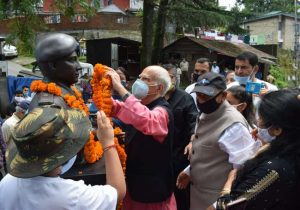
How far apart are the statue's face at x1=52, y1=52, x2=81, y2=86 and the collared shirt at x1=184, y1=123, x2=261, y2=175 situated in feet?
3.99

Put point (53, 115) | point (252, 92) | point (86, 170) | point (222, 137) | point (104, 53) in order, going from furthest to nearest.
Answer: point (104, 53) → point (252, 92) → point (222, 137) → point (86, 170) → point (53, 115)

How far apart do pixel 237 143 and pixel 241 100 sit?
1.15 metres

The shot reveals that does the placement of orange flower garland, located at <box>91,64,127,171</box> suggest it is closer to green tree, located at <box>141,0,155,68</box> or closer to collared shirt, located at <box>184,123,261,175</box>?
collared shirt, located at <box>184,123,261,175</box>

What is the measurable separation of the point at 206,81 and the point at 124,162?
911 millimetres

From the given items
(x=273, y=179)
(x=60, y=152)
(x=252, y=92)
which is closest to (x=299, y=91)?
(x=273, y=179)

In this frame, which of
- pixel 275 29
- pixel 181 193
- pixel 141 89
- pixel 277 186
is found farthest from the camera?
pixel 275 29

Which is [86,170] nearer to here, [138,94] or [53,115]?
[138,94]

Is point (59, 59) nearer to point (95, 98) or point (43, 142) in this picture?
point (95, 98)

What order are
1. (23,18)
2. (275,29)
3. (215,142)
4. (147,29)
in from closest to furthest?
(215,142) → (23,18) → (147,29) → (275,29)

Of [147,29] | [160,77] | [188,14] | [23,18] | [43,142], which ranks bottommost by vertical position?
[43,142]

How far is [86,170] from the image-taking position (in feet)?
8.70

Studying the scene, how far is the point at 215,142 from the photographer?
2932mm

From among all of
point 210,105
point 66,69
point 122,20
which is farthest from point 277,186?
point 122,20

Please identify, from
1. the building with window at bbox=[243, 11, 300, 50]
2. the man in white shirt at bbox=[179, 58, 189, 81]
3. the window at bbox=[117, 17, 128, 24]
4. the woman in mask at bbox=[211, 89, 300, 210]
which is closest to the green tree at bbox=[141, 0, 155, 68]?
the man in white shirt at bbox=[179, 58, 189, 81]
